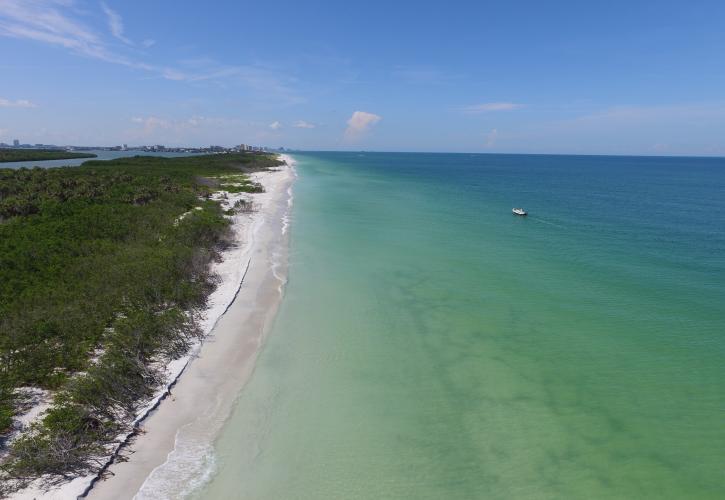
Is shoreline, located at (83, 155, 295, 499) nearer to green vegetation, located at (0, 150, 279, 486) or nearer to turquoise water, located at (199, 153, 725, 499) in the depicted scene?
turquoise water, located at (199, 153, 725, 499)

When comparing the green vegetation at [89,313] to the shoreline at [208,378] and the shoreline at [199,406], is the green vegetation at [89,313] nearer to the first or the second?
the shoreline at [208,378]

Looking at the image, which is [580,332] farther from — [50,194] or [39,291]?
[50,194]

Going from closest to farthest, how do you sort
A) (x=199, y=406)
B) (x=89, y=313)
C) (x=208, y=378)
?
1. (x=199, y=406)
2. (x=208, y=378)
3. (x=89, y=313)

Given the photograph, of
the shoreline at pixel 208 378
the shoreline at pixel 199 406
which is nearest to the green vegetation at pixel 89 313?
the shoreline at pixel 208 378

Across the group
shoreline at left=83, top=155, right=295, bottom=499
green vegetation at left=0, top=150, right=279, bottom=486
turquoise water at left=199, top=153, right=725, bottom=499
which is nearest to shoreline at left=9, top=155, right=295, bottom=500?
shoreline at left=83, top=155, right=295, bottom=499

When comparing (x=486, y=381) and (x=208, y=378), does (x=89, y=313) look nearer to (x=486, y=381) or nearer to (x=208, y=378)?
(x=208, y=378)

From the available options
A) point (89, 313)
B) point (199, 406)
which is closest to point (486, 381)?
point (199, 406)
